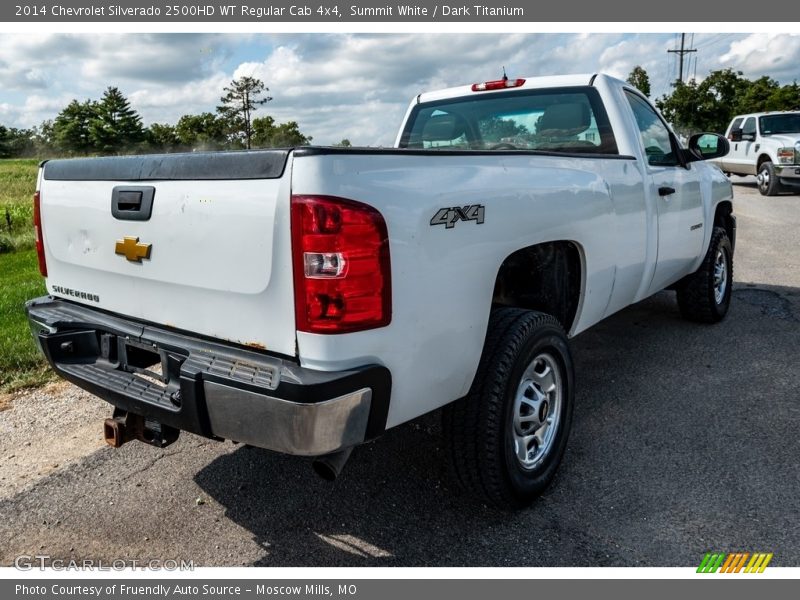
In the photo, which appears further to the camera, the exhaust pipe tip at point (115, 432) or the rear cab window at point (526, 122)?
the rear cab window at point (526, 122)

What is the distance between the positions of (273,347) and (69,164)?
143cm

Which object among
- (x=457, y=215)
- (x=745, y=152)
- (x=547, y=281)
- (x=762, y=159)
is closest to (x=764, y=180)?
(x=762, y=159)

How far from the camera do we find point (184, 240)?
7.78 ft

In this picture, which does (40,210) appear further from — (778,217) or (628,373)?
(778,217)

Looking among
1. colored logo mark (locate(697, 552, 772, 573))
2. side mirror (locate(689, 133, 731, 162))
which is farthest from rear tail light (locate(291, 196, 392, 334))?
side mirror (locate(689, 133, 731, 162))

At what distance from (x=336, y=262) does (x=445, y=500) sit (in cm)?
150

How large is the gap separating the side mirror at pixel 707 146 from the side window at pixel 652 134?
8.3 inches

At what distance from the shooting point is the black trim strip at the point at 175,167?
83.7 inches

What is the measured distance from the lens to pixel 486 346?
105 inches

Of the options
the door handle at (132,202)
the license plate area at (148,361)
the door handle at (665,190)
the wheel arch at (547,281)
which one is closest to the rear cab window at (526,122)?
the door handle at (665,190)

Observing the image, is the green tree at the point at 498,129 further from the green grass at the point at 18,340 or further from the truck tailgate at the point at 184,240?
the green grass at the point at 18,340

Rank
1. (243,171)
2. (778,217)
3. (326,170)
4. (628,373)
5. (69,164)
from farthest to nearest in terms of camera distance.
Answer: (778,217)
(628,373)
(69,164)
(243,171)
(326,170)

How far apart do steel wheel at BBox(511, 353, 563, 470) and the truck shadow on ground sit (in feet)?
0.81

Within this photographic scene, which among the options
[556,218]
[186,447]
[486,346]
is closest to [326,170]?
[486,346]
